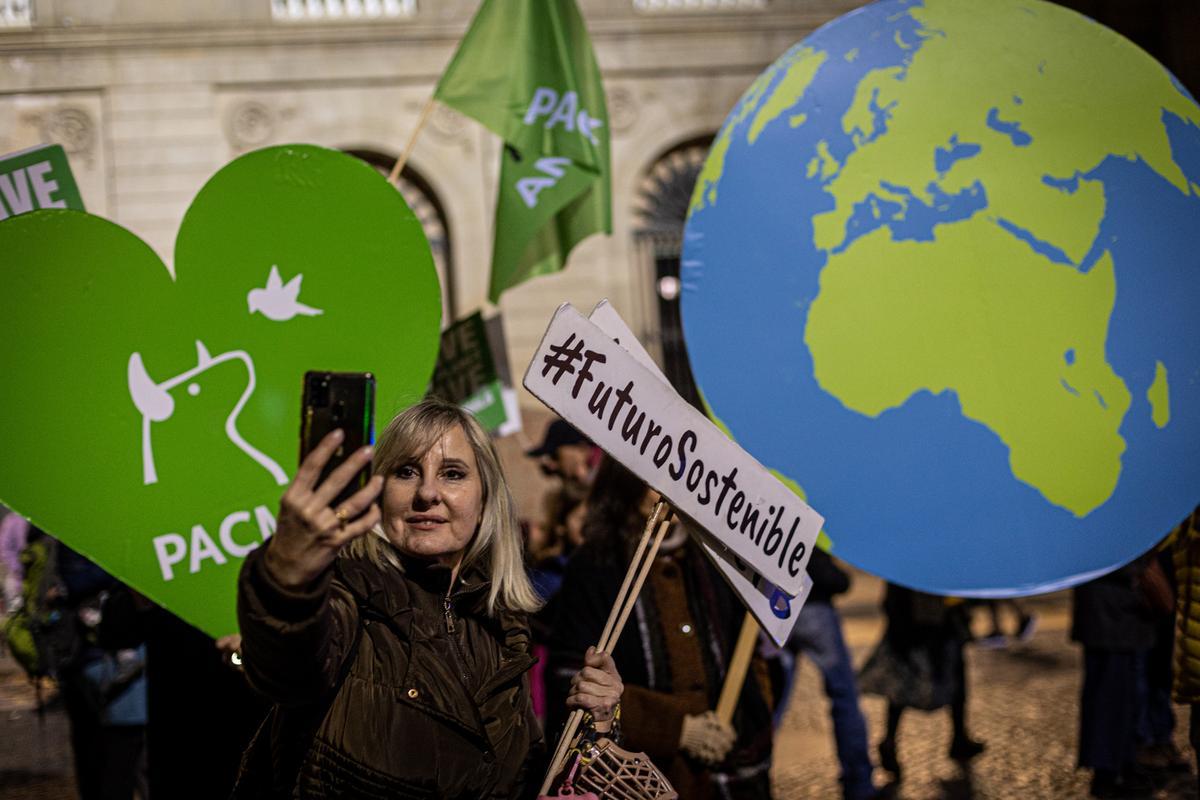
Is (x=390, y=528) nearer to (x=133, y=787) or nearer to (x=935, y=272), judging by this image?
(x=935, y=272)

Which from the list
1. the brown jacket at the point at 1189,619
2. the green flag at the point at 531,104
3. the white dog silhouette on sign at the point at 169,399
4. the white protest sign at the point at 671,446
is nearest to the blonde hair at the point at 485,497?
the white protest sign at the point at 671,446

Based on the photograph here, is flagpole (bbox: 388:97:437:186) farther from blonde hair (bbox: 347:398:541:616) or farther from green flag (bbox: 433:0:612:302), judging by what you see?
blonde hair (bbox: 347:398:541:616)

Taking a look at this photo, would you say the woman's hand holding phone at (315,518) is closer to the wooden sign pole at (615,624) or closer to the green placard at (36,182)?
the wooden sign pole at (615,624)

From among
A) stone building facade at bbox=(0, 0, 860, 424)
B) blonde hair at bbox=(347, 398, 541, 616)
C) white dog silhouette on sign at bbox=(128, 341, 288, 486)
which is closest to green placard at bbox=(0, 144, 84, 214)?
white dog silhouette on sign at bbox=(128, 341, 288, 486)

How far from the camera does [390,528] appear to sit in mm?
2408

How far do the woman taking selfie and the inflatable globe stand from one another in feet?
3.22

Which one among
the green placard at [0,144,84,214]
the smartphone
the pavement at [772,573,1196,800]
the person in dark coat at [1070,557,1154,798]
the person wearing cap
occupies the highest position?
the green placard at [0,144,84,214]

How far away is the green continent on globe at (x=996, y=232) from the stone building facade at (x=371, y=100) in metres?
9.32

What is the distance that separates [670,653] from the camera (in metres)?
3.76

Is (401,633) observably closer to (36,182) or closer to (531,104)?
(36,182)

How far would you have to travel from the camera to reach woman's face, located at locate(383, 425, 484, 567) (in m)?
2.40

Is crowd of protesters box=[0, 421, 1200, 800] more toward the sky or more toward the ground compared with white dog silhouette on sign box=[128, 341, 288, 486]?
more toward the ground

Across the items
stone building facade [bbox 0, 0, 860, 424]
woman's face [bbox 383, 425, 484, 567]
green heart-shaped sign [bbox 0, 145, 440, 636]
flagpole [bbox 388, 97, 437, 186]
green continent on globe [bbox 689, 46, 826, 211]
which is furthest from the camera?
stone building facade [bbox 0, 0, 860, 424]

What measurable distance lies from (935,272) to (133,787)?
3767 millimetres
